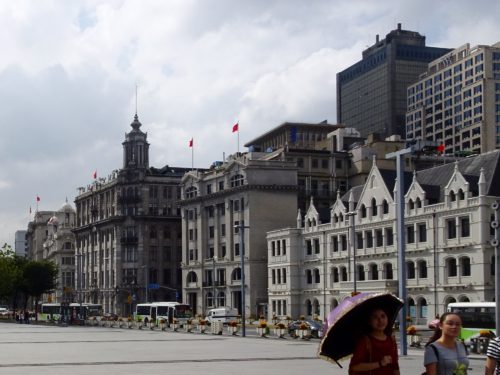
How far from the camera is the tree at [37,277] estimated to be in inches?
5773

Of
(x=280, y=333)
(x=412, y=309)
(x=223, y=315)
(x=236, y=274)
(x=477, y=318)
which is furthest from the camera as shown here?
(x=236, y=274)

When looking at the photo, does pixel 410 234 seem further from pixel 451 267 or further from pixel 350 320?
pixel 350 320

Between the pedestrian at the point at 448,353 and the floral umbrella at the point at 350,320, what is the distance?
69 cm

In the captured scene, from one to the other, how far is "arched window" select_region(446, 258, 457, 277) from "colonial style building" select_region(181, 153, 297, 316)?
33.7 m

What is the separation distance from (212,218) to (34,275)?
39186 mm

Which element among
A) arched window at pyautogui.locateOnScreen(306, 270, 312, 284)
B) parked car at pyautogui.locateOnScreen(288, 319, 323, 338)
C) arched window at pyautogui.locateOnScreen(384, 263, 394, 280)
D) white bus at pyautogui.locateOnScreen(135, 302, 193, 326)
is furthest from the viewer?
arched window at pyautogui.locateOnScreen(306, 270, 312, 284)

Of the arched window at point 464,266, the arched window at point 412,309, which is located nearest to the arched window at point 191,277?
the arched window at point 412,309

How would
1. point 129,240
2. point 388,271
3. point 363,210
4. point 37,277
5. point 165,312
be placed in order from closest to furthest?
point 388,271 → point 363,210 → point 165,312 → point 37,277 → point 129,240

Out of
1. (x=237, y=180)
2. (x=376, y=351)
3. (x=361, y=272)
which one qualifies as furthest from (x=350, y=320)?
(x=237, y=180)

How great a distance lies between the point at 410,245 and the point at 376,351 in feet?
238

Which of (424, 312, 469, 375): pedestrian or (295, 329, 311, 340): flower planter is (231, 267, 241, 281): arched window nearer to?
(295, 329, 311, 340): flower planter

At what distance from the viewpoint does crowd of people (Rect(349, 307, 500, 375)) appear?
10.3m

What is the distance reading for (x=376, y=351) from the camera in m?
10.3

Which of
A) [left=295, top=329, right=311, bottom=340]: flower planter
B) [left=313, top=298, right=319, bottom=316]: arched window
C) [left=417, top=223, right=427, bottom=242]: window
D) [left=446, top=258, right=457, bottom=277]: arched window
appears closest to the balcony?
[left=313, top=298, right=319, bottom=316]: arched window
